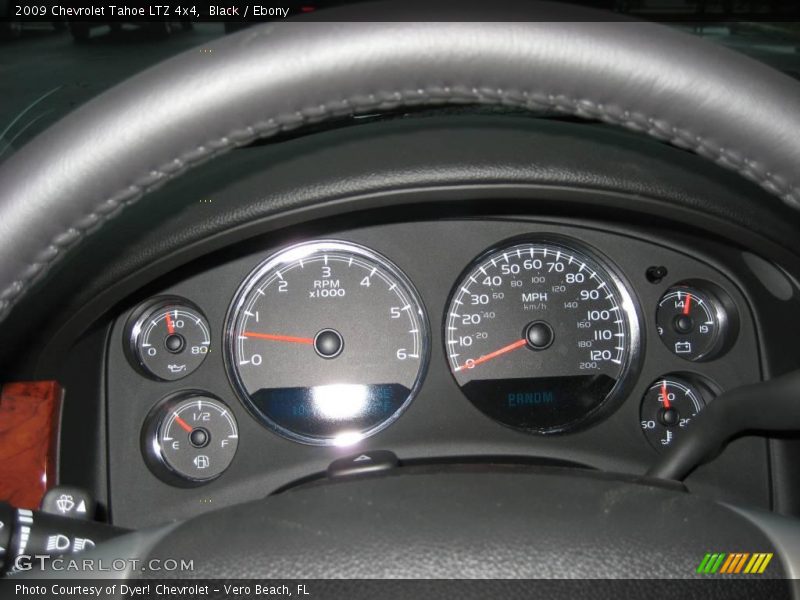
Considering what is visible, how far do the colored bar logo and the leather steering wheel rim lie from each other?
49 centimetres

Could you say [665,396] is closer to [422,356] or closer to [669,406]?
[669,406]

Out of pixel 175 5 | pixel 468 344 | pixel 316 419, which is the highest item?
pixel 175 5

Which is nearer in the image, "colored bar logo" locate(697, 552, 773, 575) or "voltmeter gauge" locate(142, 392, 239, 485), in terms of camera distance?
"colored bar logo" locate(697, 552, 773, 575)

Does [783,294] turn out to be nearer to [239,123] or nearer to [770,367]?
[770,367]

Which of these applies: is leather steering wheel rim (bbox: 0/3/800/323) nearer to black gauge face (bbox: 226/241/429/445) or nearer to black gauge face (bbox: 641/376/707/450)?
black gauge face (bbox: 226/241/429/445)

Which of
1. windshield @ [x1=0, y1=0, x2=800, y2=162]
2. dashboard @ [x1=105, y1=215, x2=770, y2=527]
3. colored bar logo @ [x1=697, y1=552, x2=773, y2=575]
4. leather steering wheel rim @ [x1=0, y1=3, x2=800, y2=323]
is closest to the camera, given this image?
leather steering wheel rim @ [x1=0, y1=3, x2=800, y2=323]

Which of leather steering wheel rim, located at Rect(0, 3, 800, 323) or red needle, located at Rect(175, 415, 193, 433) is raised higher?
leather steering wheel rim, located at Rect(0, 3, 800, 323)

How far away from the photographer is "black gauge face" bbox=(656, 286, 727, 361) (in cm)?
231

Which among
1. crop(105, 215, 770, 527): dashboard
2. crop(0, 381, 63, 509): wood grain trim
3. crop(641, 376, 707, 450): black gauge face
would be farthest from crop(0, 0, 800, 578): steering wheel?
crop(641, 376, 707, 450): black gauge face

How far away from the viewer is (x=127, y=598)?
1085 millimetres

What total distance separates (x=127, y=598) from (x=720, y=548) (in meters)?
0.76

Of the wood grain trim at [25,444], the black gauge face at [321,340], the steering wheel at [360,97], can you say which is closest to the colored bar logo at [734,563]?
the steering wheel at [360,97]

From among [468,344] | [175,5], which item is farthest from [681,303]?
[175,5]

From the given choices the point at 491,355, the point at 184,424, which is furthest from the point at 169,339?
the point at 491,355
